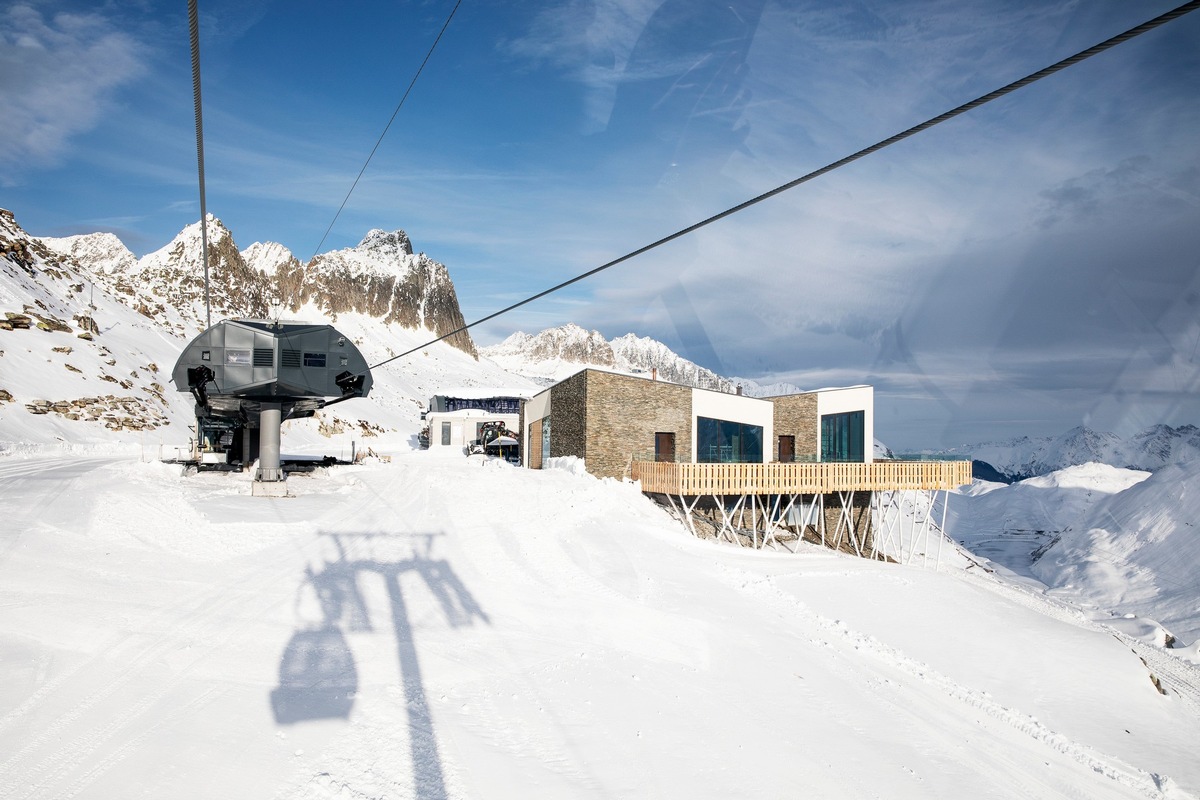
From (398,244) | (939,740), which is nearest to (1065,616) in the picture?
(939,740)

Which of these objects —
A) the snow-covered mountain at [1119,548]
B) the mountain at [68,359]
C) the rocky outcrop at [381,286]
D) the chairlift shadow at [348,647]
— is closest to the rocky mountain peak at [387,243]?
the rocky outcrop at [381,286]

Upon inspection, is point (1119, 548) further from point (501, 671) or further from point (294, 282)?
point (294, 282)

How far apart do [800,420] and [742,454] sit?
11.9 ft

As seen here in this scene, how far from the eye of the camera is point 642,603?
9.92m

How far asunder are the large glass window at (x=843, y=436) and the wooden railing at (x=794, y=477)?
3465mm

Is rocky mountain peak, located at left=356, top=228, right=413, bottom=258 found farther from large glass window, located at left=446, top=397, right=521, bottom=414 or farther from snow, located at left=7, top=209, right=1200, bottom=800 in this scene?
snow, located at left=7, top=209, right=1200, bottom=800

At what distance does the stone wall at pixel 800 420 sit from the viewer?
27516mm

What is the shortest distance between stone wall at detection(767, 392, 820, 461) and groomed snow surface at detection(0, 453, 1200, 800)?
526 inches

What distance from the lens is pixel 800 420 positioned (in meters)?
27.6

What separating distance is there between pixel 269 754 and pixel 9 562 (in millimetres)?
6637

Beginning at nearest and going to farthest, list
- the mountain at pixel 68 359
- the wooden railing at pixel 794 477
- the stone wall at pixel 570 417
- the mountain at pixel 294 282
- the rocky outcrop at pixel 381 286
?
the wooden railing at pixel 794 477 < the stone wall at pixel 570 417 < the mountain at pixel 68 359 < the mountain at pixel 294 282 < the rocky outcrop at pixel 381 286

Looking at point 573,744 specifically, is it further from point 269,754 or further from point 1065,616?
point 1065,616

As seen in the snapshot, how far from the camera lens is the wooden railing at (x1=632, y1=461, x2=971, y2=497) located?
20.2 meters

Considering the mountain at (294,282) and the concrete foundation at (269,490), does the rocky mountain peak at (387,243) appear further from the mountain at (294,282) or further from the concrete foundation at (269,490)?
the concrete foundation at (269,490)
